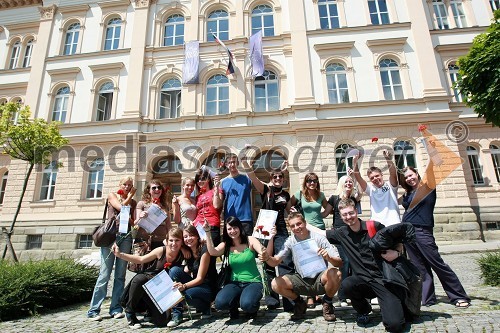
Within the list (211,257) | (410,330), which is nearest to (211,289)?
(211,257)

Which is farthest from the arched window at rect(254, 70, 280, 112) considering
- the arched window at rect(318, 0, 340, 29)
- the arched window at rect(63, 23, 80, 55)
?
the arched window at rect(63, 23, 80, 55)

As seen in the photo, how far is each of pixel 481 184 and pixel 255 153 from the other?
10275 millimetres

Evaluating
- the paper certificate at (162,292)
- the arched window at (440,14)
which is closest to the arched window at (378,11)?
the arched window at (440,14)

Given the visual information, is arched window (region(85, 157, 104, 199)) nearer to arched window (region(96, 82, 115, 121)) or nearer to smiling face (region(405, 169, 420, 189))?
arched window (region(96, 82, 115, 121))

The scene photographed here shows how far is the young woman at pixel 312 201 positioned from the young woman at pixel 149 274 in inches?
73.4

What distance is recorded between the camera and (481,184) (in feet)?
42.8

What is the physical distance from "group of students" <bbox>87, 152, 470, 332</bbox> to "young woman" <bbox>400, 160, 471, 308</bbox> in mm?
14

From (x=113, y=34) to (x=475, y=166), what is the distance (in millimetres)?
19882

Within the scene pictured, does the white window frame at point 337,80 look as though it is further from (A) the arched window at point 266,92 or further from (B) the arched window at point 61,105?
(B) the arched window at point 61,105

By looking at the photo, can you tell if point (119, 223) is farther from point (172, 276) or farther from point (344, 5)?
point (344, 5)

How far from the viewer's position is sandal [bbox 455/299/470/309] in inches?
154

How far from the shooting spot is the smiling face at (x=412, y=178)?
460 cm

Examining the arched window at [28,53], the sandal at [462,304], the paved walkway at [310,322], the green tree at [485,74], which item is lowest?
the paved walkway at [310,322]

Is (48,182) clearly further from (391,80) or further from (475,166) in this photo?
(475,166)
